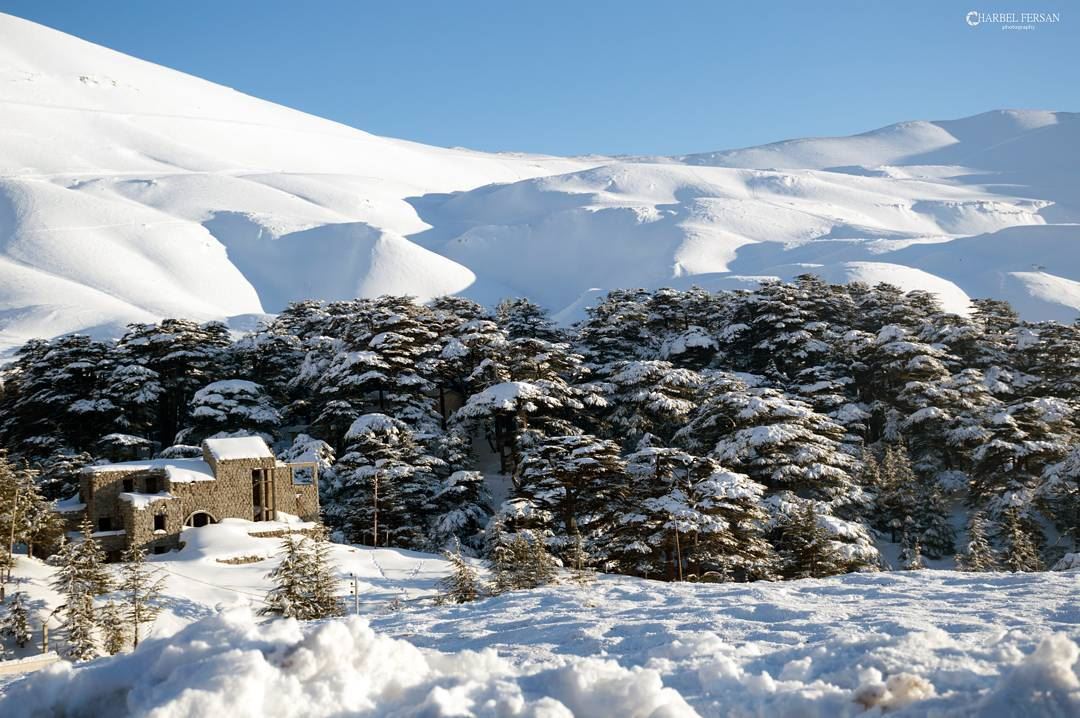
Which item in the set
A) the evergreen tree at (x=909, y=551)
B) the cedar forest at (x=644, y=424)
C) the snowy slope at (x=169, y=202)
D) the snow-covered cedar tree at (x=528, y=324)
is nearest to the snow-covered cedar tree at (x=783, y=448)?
the cedar forest at (x=644, y=424)

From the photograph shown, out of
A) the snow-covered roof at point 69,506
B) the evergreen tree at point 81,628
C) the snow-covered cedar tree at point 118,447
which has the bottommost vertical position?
the snow-covered roof at point 69,506

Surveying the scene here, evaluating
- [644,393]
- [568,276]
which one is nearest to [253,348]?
[644,393]

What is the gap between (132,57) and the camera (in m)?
191

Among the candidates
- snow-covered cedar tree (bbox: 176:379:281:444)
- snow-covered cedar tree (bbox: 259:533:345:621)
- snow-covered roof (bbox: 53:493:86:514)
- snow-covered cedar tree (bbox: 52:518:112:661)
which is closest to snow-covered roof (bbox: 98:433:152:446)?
snow-covered cedar tree (bbox: 176:379:281:444)

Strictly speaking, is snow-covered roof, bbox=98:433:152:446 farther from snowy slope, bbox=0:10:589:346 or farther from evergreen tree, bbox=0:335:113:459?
snowy slope, bbox=0:10:589:346

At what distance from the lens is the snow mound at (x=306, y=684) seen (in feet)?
14.3

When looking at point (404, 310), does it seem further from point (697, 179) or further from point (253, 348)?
point (697, 179)

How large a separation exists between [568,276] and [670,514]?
271 ft

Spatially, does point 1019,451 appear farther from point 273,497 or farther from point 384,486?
point 273,497

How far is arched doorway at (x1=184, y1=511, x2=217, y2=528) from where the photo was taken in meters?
26.6

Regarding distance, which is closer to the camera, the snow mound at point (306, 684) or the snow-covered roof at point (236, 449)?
the snow mound at point (306, 684)

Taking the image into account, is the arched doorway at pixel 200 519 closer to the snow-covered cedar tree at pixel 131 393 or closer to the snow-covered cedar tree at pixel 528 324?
the snow-covered cedar tree at pixel 131 393

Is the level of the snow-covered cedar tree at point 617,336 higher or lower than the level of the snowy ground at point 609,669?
higher

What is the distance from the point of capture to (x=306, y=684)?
181 inches
